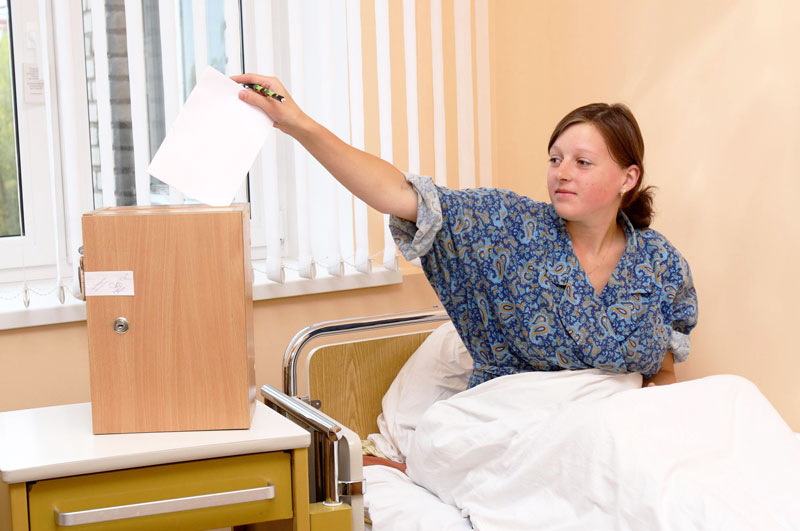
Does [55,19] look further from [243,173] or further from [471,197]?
[471,197]

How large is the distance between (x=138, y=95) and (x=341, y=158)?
786mm

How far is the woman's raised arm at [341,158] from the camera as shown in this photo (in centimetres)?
144

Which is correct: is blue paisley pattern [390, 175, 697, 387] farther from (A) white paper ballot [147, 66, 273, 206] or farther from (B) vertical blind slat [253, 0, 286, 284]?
(B) vertical blind slat [253, 0, 286, 284]

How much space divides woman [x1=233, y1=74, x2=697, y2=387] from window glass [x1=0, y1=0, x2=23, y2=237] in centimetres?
103

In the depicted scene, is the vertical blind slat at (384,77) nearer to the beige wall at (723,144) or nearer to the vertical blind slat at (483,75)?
the vertical blind slat at (483,75)

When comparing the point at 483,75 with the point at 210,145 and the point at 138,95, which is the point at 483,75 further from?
the point at 210,145

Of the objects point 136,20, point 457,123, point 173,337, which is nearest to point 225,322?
point 173,337

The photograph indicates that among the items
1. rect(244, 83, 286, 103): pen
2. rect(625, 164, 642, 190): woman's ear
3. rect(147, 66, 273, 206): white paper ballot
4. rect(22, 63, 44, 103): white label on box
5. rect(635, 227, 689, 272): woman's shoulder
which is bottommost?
rect(635, 227, 689, 272): woman's shoulder

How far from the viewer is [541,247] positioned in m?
1.79

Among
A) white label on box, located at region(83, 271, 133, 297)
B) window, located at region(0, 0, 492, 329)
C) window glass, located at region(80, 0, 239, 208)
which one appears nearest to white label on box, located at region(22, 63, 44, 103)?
window, located at region(0, 0, 492, 329)

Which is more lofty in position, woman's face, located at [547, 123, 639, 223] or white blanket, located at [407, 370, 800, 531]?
woman's face, located at [547, 123, 639, 223]

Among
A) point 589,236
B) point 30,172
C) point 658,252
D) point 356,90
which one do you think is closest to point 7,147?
point 30,172

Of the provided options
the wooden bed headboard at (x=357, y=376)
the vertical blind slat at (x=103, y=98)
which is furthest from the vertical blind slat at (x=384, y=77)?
the vertical blind slat at (x=103, y=98)

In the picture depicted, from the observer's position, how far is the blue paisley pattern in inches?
68.0
